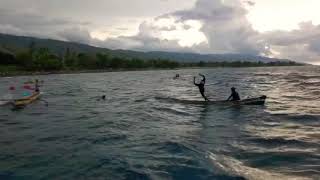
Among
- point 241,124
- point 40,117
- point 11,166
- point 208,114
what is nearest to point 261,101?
point 208,114

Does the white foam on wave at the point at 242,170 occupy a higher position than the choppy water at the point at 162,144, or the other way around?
the white foam on wave at the point at 242,170

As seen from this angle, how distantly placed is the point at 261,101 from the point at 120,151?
78.6 ft

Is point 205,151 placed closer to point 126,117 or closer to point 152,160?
point 152,160

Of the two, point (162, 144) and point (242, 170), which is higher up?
point (242, 170)

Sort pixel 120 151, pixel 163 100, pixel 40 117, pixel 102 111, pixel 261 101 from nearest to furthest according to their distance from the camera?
pixel 120 151 → pixel 40 117 → pixel 102 111 → pixel 261 101 → pixel 163 100

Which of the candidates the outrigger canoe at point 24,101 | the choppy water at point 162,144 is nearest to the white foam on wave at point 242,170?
the choppy water at point 162,144

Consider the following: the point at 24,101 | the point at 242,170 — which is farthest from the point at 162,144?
the point at 24,101

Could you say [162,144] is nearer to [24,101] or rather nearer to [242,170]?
[242,170]

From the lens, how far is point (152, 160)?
61.6 ft

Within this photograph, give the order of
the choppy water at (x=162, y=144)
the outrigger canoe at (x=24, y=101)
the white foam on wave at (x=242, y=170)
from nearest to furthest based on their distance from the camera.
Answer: the white foam on wave at (x=242, y=170) < the choppy water at (x=162, y=144) < the outrigger canoe at (x=24, y=101)

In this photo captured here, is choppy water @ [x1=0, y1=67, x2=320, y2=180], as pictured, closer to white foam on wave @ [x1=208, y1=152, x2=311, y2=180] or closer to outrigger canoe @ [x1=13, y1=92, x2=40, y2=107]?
white foam on wave @ [x1=208, y1=152, x2=311, y2=180]

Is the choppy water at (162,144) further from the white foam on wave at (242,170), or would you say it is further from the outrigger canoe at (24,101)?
the outrigger canoe at (24,101)

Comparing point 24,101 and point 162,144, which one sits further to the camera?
point 24,101

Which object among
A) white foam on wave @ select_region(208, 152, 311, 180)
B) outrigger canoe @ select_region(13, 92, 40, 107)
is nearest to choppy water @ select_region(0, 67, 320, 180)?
white foam on wave @ select_region(208, 152, 311, 180)
